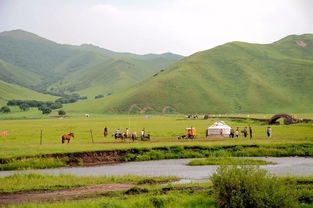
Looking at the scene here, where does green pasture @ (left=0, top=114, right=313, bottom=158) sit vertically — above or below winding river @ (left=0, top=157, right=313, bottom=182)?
above

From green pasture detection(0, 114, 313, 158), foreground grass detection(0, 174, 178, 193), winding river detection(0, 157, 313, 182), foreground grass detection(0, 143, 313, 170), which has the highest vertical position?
green pasture detection(0, 114, 313, 158)

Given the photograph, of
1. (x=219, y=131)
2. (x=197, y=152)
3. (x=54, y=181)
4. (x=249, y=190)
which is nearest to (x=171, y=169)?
(x=197, y=152)

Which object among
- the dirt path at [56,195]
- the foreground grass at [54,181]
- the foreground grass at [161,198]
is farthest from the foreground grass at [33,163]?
the foreground grass at [161,198]

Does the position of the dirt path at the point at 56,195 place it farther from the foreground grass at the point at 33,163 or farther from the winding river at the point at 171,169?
the foreground grass at the point at 33,163

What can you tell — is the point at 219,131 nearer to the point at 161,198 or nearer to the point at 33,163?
the point at 33,163

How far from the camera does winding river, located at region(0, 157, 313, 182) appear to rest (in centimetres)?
3278

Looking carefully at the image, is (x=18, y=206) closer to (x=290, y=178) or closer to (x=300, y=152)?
(x=290, y=178)

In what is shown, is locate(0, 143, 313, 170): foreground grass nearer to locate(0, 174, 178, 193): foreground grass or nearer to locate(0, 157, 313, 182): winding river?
locate(0, 157, 313, 182): winding river

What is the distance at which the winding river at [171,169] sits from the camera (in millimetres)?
32781

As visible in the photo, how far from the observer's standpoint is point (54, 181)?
1150 inches

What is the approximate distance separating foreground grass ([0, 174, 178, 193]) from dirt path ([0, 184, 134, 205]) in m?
1.17

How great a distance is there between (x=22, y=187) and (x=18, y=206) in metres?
6.50

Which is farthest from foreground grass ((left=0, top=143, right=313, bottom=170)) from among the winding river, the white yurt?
the white yurt

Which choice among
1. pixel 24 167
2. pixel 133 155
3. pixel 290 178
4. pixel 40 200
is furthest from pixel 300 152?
pixel 40 200
